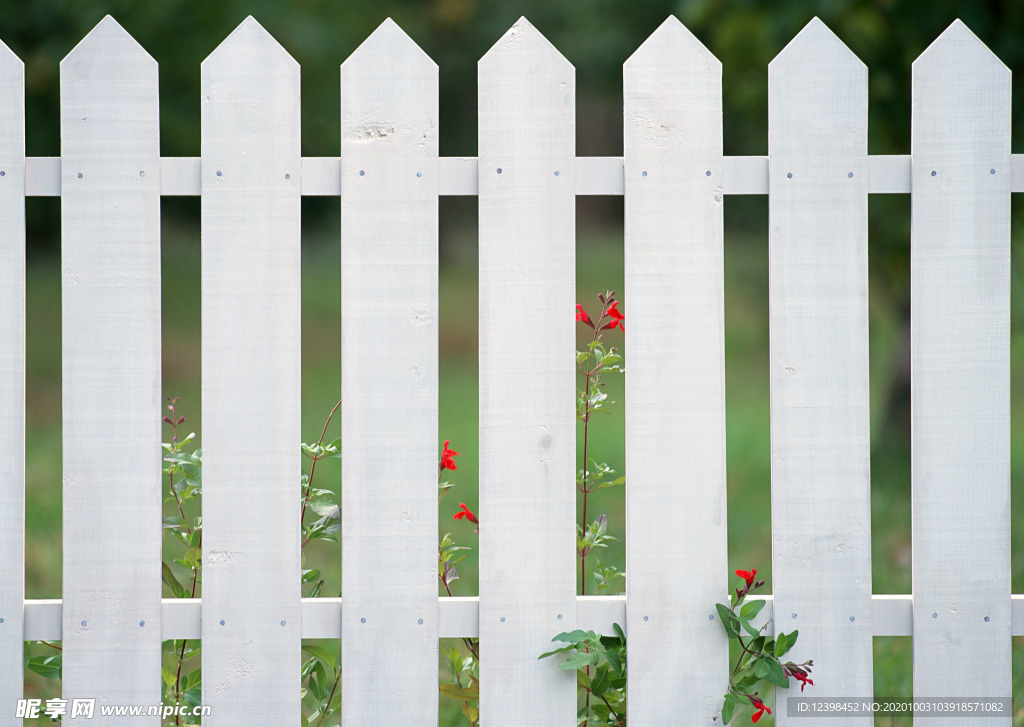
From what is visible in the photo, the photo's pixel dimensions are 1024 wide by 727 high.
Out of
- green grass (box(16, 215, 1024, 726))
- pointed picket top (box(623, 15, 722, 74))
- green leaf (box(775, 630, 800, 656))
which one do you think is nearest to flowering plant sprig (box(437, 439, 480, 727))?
green grass (box(16, 215, 1024, 726))

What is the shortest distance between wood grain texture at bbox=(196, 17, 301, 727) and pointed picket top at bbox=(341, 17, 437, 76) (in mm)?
128

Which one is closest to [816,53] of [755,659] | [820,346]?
[820,346]

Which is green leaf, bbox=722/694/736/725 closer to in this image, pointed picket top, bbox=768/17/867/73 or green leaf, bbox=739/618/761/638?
green leaf, bbox=739/618/761/638

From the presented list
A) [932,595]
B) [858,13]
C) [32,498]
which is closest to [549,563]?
[932,595]

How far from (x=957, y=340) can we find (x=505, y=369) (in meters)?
0.88

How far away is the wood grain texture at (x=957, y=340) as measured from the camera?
6.22 ft

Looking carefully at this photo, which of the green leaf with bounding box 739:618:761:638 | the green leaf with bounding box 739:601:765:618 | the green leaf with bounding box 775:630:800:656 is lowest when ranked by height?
the green leaf with bounding box 775:630:800:656

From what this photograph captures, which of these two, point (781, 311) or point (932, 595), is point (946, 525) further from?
point (781, 311)

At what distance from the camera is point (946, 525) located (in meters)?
1.91

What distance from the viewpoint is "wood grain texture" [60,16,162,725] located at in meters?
1.85

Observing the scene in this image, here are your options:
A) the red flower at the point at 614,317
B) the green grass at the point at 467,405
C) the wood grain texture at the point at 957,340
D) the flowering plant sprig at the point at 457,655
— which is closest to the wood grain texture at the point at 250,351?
the flowering plant sprig at the point at 457,655

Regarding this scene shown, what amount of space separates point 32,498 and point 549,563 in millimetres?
4041

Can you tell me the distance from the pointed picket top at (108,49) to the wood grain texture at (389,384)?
402 millimetres

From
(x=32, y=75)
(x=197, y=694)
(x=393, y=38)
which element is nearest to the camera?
(x=393, y=38)
